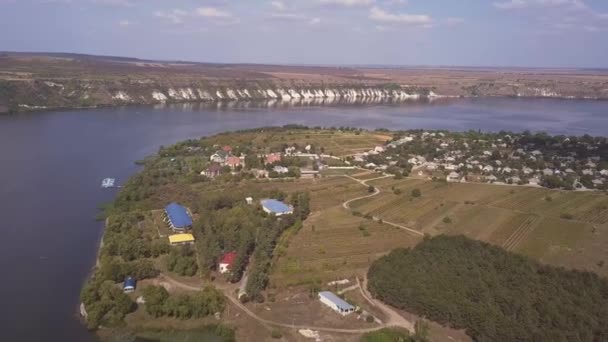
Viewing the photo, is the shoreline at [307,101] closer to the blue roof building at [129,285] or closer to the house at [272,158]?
the house at [272,158]

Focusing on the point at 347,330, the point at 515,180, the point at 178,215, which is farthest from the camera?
the point at 515,180

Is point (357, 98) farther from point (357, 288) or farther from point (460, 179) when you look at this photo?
point (357, 288)

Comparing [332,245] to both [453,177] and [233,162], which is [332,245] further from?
[453,177]

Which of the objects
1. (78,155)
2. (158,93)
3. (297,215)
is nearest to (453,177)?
(297,215)

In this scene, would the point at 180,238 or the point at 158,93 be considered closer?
the point at 180,238

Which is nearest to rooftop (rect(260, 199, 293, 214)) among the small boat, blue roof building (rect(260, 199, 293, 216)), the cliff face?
blue roof building (rect(260, 199, 293, 216))

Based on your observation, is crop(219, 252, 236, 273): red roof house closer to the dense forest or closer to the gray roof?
the gray roof

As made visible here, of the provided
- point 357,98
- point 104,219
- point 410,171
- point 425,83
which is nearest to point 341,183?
point 410,171
